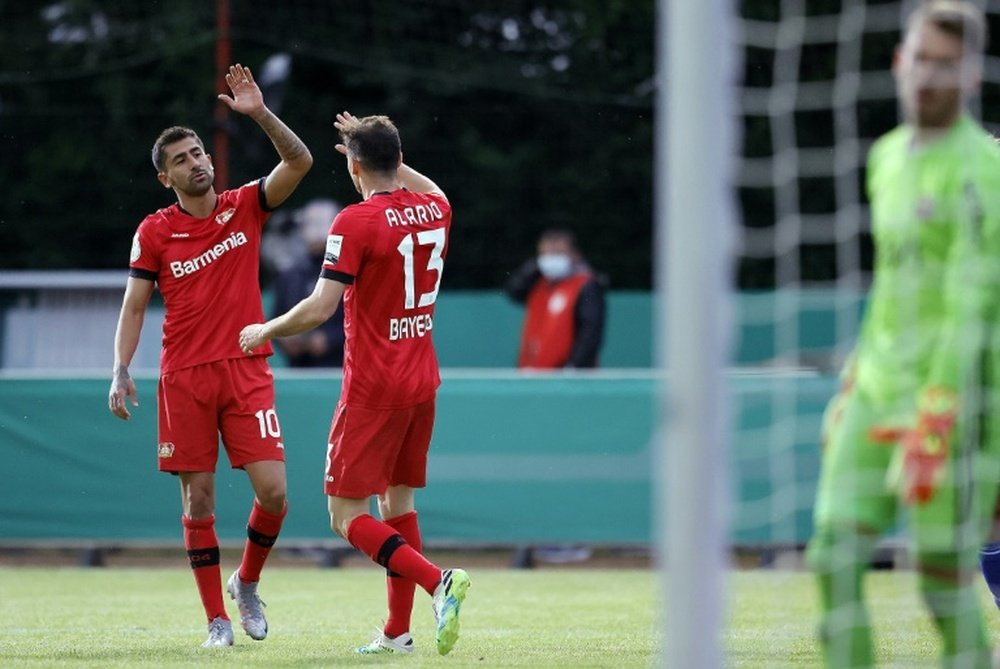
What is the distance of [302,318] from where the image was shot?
6930 mm

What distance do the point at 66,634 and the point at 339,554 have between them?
4840mm

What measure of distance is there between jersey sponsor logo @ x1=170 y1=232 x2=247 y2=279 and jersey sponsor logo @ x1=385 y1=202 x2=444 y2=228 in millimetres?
1034

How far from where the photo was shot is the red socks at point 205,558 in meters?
7.72

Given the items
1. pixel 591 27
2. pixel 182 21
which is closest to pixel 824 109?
pixel 591 27

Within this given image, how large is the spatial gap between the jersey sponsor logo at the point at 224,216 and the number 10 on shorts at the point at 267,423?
863 millimetres

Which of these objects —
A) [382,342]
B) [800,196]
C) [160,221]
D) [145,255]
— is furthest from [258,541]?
[800,196]

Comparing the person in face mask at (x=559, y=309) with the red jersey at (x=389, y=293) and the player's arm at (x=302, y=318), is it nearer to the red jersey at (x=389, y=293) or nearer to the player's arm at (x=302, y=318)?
the red jersey at (x=389, y=293)

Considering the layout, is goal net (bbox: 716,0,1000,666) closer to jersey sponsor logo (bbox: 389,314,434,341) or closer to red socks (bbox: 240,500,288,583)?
red socks (bbox: 240,500,288,583)

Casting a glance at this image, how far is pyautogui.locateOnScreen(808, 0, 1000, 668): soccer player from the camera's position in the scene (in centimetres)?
461

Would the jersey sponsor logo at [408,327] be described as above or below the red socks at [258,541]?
above

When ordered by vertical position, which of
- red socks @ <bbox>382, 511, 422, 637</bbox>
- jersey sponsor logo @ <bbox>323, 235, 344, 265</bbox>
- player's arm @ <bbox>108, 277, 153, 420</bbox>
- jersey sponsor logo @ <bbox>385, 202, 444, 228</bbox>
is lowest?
red socks @ <bbox>382, 511, 422, 637</bbox>

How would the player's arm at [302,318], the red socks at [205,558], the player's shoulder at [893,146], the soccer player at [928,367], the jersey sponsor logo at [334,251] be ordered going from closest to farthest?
the soccer player at [928,367] → the player's shoulder at [893,146] → the player's arm at [302,318] → the jersey sponsor logo at [334,251] → the red socks at [205,558]

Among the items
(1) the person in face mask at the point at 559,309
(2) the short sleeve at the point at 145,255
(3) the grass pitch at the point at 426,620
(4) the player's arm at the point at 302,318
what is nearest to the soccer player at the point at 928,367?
(3) the grass pitch at the point at 426,620

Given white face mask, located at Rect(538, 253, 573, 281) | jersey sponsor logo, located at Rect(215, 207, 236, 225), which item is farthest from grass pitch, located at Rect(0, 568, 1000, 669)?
white face mask, located at Rect(538, 253, 573, 281)
